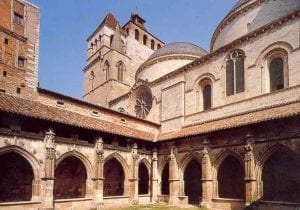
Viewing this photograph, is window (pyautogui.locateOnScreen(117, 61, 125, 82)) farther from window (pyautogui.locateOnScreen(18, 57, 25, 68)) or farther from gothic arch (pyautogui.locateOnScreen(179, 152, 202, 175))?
window (pyautogui.locateOnScreen(18, 57, 25, 68))

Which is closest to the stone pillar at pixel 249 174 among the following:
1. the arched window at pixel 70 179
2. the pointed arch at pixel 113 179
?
the pointed arch at pixel 113 179

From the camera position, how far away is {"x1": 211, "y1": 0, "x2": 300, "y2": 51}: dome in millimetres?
19625

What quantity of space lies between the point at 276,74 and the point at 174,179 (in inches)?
347

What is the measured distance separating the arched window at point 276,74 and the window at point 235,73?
5.75 feet

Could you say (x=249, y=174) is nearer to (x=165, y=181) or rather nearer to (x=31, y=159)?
(x=165, y=181)

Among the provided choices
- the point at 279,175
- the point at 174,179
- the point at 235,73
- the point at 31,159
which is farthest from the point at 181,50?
the point at 31,159

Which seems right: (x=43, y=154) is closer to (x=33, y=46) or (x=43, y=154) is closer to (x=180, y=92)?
(x=33, y=46)

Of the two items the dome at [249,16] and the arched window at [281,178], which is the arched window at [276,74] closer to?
the arched window at [281,178]

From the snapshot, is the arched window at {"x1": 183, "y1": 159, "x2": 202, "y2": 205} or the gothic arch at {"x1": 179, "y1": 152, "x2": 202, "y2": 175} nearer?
the gothic arch at {"x1": 179, "y1": 152, "x2": 202, "y2": 175}

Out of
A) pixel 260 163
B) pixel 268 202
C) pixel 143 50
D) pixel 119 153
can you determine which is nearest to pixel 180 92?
pixel 119 153

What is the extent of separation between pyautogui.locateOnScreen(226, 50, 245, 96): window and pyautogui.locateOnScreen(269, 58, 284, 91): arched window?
1.75m

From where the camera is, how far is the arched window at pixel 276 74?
640 inches

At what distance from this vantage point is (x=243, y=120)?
15594 mm

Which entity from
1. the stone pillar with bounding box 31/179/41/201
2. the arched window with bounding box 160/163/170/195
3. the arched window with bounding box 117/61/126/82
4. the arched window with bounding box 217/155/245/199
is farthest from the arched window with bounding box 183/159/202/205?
the arched window with bounding box 117/61/126/82
